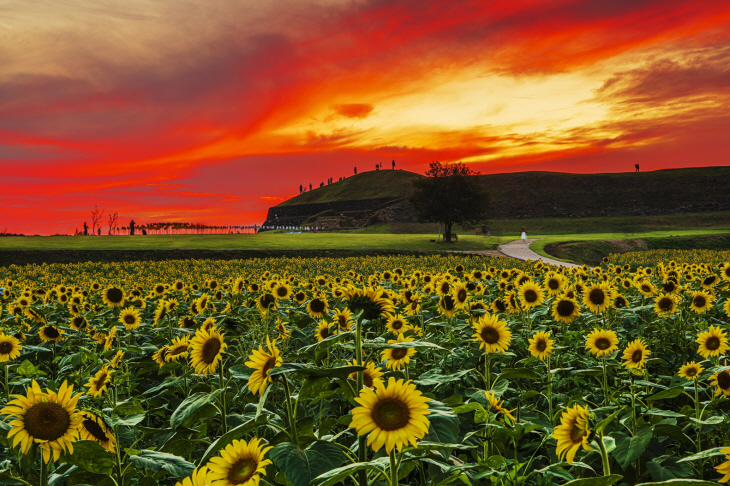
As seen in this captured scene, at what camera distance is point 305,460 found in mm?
1354

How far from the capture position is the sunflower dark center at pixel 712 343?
3263 mm

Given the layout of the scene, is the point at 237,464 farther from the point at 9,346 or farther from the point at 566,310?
the point at 566,310

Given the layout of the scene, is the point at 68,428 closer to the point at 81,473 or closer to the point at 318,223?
the point at 81,473

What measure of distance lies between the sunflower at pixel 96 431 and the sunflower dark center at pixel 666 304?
17.6 ft

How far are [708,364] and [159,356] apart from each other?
4898 mm

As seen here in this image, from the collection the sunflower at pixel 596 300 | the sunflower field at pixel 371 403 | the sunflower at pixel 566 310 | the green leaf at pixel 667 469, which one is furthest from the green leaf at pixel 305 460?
the sunflower at pixel 596 300

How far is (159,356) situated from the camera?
3137mm

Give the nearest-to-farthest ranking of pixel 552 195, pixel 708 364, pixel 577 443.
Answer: pixel 577 443 → pixel 708 364 → pixel 552 195

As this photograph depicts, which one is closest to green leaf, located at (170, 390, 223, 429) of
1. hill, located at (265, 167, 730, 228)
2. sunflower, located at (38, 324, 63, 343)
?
sunflower, located at (38, 324, 63, 343)

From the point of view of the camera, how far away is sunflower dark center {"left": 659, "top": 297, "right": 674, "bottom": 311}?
472cm

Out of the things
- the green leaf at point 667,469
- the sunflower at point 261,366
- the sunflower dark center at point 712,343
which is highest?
the sunflower at point 261,366

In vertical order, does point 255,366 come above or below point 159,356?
above

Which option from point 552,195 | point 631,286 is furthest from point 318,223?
point 631,286

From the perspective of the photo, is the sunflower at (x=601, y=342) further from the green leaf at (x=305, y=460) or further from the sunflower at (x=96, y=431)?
the sunflower at (x=96, y=431)
